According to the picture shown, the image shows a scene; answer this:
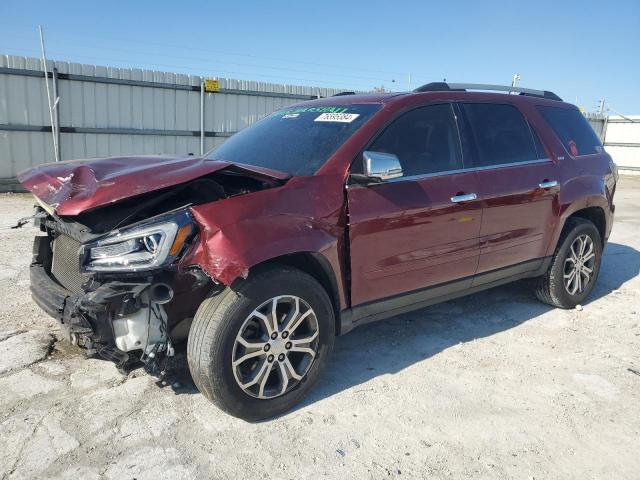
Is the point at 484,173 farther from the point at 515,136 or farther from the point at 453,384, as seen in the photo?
the point at 453,384

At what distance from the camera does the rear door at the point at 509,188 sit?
394 cm

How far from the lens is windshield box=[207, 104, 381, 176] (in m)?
3.32

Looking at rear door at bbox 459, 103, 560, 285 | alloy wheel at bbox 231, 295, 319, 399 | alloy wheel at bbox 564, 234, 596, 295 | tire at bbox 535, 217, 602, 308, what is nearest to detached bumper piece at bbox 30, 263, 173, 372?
alloy wheel at bbox 231, 295, 319, 399

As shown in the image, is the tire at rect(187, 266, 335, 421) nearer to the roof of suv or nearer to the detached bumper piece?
the detached bumper piece

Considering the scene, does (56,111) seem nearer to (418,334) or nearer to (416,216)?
(418,334)

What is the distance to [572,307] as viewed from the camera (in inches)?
193

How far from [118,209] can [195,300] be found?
2.11ft

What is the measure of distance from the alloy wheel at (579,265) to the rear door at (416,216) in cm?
141

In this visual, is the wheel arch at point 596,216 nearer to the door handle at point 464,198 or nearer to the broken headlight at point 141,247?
the door handle at point 464,198

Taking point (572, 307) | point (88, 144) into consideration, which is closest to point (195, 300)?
point (572, 307)

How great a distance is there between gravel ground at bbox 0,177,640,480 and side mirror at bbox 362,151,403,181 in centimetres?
134

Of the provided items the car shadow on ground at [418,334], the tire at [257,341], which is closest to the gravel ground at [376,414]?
the car shadow on ground at [418,334]

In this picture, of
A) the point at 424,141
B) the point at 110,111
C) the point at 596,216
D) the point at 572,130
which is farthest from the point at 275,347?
the point at 110,111

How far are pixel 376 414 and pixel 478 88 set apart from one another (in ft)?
9.08
